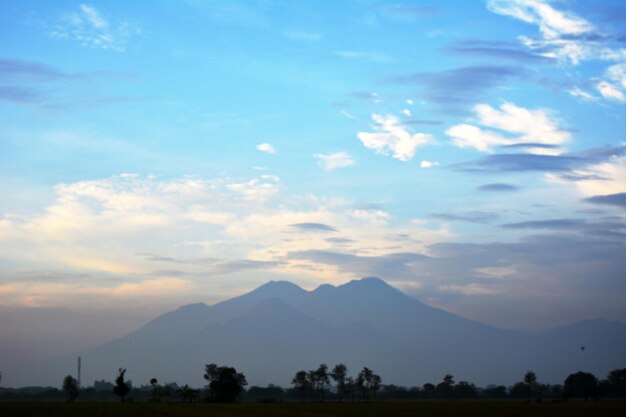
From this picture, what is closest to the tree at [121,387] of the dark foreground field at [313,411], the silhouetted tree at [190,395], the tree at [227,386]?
the silhouetted tree at [190,395]

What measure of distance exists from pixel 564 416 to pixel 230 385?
11035 centimetres

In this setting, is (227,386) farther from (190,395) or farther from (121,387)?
(121,387)

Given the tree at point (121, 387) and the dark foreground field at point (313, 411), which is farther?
the tree at point (121, 387)

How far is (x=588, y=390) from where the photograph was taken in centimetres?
19150

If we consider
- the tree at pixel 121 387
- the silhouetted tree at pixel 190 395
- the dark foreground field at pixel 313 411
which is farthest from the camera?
the silhouetted tree at pixel 190 395

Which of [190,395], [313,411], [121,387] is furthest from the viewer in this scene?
[190,395]

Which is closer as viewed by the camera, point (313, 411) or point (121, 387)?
point (313, 411)

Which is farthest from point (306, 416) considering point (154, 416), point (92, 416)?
point (92, 416)

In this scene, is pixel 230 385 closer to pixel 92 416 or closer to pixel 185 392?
pixel 185 392

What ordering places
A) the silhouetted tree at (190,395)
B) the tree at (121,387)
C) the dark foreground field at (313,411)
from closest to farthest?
1. the dark foreground field at (313,411)
2. the tree at (121,387)
3. the silhouetted tree at (190,395)

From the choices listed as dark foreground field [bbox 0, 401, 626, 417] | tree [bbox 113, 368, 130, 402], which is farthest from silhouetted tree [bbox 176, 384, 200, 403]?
dark foreground field [bbox 0, 401, 626, 417]

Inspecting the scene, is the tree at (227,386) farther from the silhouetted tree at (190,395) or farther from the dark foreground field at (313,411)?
the dark foreground field at (313,411)

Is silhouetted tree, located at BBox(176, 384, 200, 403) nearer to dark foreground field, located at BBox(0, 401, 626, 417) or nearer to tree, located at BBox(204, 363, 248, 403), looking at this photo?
tree, located at BBox(204, 363, 248, 403)

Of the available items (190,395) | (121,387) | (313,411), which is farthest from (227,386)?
(313,411)
